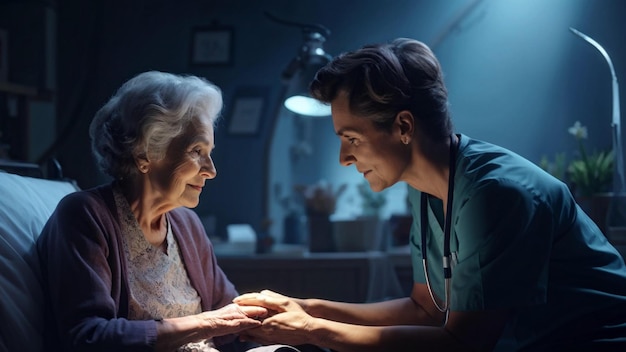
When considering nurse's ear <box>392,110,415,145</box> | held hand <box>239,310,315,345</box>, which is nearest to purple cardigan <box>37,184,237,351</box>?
held hand <box>239,310,315,345</box>

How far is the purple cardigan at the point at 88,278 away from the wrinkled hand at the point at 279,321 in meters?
0.30

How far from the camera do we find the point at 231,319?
1507mm

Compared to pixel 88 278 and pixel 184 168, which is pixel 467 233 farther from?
pixel 88 278

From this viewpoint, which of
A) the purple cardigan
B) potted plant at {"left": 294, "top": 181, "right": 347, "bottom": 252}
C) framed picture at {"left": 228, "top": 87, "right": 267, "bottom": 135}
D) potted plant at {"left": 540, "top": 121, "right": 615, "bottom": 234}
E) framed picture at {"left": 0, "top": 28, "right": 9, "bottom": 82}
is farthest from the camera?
framed picture at {"left": 228, "top": 87, "right": 267, "bottom": 135}

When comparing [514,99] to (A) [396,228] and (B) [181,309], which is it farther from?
(B) [181,309]

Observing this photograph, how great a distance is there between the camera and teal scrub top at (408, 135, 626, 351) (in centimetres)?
132

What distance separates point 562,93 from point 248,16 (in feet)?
5.97

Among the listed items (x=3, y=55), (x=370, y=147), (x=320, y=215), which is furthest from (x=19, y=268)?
(x=3, y=55)

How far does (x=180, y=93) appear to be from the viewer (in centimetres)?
159

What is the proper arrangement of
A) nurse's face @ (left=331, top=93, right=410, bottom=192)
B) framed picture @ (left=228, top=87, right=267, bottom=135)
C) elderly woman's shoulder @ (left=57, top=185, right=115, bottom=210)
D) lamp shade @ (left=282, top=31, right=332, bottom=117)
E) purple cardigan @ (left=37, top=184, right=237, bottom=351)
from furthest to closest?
framed picture @ (left=228, top=87, right=267, bottom=135)
lamp shade @ (left=282, top=31, right=332, bottom=117)
nurse's face @ (left=331, top=93, right=410, bottom=192)
elderly woman's shoulder @ (left=57, top=185, right=115, bottom=210)
purple cardigan @ (left=37, top=184, right=237, bottom=351)

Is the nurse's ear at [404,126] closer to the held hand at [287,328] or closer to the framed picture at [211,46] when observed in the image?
the held hand at [287,328]

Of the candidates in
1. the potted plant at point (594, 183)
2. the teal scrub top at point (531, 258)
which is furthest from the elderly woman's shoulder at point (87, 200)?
the potted plant at point (594, 183)

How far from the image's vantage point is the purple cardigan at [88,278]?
1315 millimetres

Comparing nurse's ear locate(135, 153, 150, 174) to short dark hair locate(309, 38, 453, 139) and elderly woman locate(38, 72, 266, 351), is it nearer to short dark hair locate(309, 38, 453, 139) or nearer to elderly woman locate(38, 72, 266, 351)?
elderly woman locate(38, 72, 266, 351)
